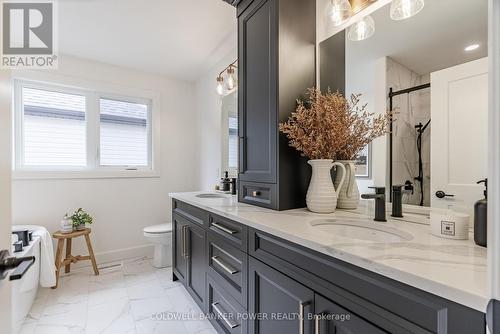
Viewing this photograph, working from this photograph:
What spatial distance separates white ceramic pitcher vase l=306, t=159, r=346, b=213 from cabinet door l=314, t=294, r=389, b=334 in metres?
0.55

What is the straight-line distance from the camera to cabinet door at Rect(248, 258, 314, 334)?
Result: 2.80 feet

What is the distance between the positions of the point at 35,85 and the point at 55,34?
69cm

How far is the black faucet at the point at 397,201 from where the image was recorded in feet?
3.74

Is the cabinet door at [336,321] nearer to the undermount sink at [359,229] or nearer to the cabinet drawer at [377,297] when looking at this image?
the cabinet drawer at [377,297]

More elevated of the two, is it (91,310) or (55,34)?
(55,34)

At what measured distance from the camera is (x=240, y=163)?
5.80 feet

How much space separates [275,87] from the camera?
1.42 metres

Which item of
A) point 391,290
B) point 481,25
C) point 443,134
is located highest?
point 481,25

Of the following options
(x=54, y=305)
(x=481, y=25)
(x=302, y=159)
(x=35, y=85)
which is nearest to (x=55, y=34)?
(x=35, y=85)

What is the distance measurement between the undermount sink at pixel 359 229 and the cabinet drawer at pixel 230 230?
0.35 meters

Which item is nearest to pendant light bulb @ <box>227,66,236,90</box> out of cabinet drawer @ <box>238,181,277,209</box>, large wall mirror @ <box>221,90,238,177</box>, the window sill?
large wall mirror @ <box>221,90,238,177</box>

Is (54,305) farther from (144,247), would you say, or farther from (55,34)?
(55,34)

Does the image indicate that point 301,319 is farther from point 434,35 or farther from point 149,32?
point 149,32

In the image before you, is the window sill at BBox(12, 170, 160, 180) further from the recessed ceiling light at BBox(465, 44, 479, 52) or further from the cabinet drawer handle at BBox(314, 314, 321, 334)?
the recessed ceiling light at BBox(465, 44, 479, 52)
